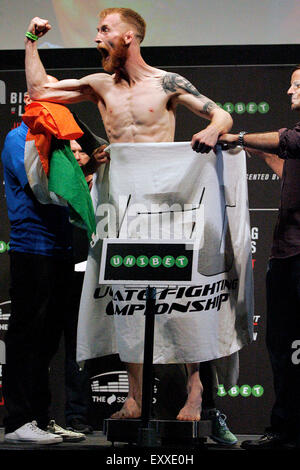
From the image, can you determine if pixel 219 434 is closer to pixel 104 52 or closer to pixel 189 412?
pixel 189 412

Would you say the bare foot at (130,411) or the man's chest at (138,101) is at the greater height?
the man's chest at (138,101)

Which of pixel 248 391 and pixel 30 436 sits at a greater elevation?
pixel 248 391

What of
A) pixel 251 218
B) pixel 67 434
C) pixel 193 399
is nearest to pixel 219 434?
pixel 193 399

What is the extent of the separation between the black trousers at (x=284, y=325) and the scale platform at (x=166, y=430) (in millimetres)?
435

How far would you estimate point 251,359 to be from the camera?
4137 mm

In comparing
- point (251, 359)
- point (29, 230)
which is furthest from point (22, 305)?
point (251, 359)

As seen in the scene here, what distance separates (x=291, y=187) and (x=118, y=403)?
1.63 meters

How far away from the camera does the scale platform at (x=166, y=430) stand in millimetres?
2984

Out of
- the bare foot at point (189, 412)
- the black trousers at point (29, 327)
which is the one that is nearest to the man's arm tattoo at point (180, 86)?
the black trousers at point (29, 327)

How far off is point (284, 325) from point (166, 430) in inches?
29.4

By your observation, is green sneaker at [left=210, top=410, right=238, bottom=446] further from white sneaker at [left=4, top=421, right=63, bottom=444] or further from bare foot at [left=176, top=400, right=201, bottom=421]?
white sneaker at [left=4, top=421, right=63, bottom=444]

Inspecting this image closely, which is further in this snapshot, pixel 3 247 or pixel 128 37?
pixel 3 247

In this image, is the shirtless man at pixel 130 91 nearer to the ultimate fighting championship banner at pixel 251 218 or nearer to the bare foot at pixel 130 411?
the bare foot at pixel 130 411

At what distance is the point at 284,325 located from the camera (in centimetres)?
334
